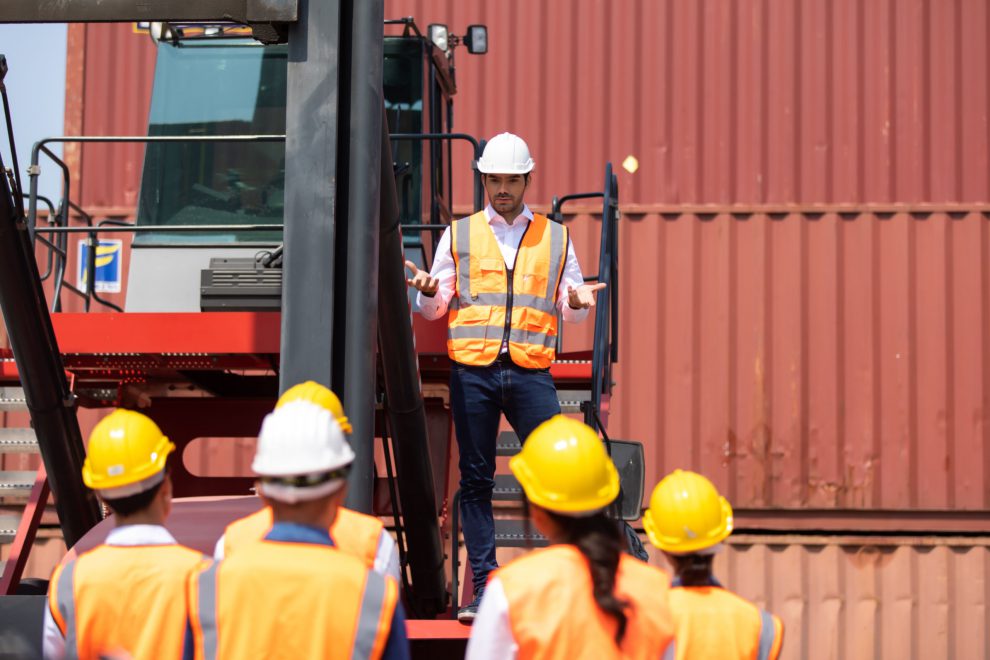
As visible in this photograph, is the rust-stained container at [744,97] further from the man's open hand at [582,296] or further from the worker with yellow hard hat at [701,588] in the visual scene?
the worker with yellow hard hat at [701,588]

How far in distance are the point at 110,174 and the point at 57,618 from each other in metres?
10.6

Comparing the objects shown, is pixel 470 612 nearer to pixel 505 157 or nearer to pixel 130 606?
pixel 505 157

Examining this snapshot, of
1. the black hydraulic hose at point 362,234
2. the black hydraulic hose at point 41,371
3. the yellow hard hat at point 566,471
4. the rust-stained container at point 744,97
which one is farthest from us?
the rust-stained container at point 744,97

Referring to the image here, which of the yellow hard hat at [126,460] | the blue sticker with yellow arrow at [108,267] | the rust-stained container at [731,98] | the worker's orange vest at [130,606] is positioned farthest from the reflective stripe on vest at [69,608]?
the rust-stained container at [731,98]

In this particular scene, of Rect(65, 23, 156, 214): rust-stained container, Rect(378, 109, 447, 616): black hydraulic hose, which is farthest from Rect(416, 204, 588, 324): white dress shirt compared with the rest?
Rect(65, 23, 156, 214): rust-stained container

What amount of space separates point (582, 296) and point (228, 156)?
3057 mm

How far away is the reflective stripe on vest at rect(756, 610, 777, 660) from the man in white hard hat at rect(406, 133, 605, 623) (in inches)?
86.5

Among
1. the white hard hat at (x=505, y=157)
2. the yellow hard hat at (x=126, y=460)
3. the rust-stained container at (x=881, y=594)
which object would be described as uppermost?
the white hard hat at (x=505, y=157)

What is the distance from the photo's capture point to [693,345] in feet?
40.7

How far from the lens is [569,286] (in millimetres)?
5617

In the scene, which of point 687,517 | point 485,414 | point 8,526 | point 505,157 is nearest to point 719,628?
point 687,517

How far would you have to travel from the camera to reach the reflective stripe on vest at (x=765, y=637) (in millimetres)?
3201

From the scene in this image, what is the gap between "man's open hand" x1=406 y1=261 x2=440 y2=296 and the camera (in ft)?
17.5

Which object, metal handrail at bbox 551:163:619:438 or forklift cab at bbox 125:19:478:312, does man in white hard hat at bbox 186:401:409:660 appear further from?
forklift cab at bbox 125:19:478:312
